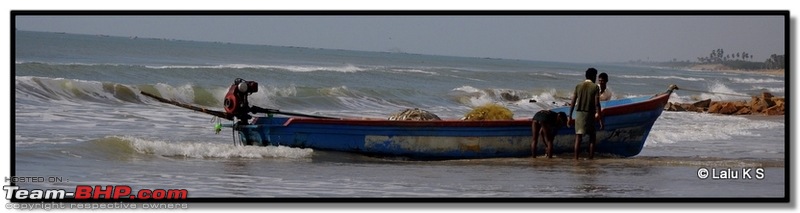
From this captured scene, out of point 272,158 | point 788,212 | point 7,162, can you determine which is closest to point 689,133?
point 272,158

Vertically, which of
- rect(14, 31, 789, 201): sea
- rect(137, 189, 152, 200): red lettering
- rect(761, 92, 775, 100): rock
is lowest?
rect(137, 189, 152, 200): red lettering

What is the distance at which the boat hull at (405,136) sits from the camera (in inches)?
464

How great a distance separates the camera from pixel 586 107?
11.5 metres

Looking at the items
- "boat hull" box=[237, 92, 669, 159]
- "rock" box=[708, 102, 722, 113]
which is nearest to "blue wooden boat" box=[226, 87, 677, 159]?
"boat hull" box=[237, 92, 669, 159]

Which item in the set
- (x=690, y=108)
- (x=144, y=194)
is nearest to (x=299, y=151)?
(x=144, y=194)

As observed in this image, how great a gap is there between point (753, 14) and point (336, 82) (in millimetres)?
17489

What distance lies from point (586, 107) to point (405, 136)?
163 centimetres

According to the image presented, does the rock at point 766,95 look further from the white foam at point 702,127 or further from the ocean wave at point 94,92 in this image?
the ocean wave at point 94,92

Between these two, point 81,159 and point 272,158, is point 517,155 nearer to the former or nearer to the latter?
point 272,158

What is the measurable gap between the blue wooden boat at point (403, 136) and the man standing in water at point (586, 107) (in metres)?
0.26

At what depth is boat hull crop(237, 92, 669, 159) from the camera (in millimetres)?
11789

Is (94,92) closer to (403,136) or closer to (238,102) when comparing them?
(238,102)

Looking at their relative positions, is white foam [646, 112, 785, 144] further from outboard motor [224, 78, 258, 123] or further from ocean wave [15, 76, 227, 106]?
ocean wave [15, 76, 227, 106]

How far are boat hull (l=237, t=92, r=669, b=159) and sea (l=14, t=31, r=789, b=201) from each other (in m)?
0.10
